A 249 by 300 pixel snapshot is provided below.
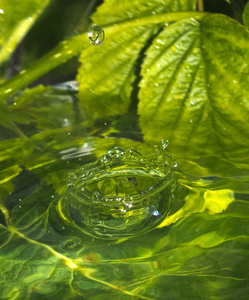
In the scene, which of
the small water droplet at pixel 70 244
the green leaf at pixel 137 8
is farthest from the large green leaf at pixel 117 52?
the small water droplet at pixel 70 244

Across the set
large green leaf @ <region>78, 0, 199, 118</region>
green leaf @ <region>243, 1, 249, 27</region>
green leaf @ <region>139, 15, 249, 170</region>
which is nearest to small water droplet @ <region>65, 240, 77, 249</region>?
green leaf @ <region>139, 15, 249, 170</region>

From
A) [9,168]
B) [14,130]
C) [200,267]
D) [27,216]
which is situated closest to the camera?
[200,267]

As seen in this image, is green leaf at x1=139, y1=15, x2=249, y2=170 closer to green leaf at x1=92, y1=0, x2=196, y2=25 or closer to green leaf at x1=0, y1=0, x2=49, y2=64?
green leaf at x1=92, y1=0, x2=196, y2=25

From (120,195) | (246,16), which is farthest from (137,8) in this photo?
(120,195)

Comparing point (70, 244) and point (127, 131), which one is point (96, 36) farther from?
point (70, 244)

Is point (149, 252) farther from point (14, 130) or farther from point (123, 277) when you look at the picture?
point (14, 130)

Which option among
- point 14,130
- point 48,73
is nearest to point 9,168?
point 14,130
